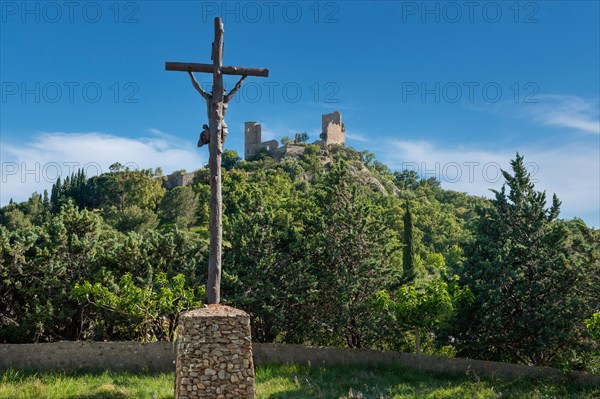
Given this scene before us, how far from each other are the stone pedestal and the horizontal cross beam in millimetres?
5588

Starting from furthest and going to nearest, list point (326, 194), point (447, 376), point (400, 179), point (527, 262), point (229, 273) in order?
point (400, 179) → point (326, 194) → point (229, 273) → point (527, 262) → point (447, 376)

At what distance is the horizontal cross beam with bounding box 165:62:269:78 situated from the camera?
38.3ft

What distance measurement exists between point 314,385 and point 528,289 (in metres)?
7.30

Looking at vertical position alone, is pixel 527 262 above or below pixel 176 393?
above

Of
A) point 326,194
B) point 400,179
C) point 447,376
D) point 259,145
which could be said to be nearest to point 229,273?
point 326,194

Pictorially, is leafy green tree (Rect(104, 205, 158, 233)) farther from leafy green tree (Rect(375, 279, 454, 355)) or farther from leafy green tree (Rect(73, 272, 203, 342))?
leafy green tree (Rect(375, 279, 454, 355))

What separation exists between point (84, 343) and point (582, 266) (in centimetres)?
1536

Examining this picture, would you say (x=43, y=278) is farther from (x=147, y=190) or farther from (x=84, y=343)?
(x=147, y=190)

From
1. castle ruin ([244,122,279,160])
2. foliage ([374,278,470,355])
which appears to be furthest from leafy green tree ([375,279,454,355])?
castle ruin ([244,122,279,160])

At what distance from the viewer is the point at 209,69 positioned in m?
11.9

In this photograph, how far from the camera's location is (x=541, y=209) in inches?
668

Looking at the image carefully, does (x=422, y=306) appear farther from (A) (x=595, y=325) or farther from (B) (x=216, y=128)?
(B) (x=216, y=128)

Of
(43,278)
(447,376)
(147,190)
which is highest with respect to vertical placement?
(147,190)

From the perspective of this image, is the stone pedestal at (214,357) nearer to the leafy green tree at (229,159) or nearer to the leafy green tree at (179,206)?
the leafy green tree at (179,206)
